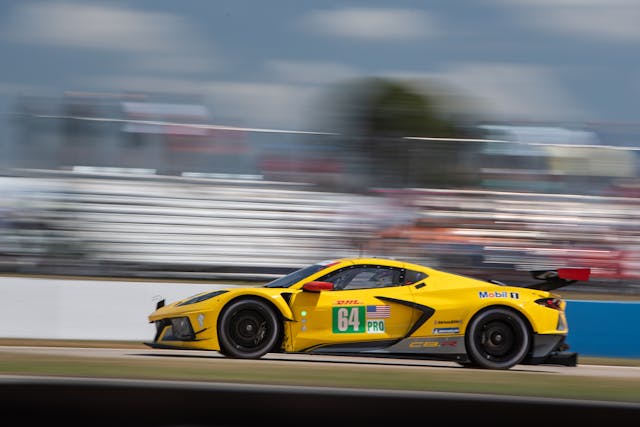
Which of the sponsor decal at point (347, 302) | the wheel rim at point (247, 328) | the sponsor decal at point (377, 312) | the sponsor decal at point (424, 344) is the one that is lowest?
the sponsor decal at point (424, 344)

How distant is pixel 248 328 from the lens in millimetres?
9539

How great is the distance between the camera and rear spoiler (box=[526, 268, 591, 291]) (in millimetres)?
9516

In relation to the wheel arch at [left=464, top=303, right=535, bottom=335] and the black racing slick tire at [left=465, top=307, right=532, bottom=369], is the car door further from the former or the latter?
the black racing slick tire at [left=465, top=307, right=532, bottom=369]

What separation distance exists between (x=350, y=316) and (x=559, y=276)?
2.18 meters

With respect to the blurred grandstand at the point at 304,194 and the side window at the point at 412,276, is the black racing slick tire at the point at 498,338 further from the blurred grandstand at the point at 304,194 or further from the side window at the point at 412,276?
the blurred grandstand at the point at 304,194

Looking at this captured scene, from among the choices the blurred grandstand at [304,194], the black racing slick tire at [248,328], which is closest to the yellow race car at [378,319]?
the black racing slick tire at [248,328]

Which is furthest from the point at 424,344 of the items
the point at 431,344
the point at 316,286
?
the point at 316,286

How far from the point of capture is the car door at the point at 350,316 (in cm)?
951

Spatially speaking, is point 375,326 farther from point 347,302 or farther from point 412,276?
point 412,276

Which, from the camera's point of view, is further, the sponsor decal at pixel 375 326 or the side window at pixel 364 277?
the side window at pixel 364 277

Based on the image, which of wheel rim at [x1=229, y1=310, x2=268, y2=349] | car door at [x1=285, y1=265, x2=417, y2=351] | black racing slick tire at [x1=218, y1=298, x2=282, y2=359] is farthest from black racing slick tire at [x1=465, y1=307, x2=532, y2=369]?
wheel rim at [x1=229, y1=310, x2=268, y2=349]

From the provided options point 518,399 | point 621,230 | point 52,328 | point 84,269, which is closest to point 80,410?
point 518,399

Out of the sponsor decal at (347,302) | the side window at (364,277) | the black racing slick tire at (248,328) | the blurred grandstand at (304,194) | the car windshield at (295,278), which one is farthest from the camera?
the blurred grandstand at (304,194)

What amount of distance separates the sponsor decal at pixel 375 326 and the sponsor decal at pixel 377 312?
0.04 m
